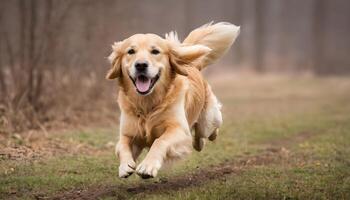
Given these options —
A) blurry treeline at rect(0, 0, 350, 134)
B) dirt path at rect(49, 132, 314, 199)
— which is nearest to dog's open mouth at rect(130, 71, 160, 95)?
dirt path at rect(49, 132, 314, 199)

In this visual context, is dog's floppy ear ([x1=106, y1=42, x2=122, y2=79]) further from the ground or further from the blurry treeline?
the blurry treeline

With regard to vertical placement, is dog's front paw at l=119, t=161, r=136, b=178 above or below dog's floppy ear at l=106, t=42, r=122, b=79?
below

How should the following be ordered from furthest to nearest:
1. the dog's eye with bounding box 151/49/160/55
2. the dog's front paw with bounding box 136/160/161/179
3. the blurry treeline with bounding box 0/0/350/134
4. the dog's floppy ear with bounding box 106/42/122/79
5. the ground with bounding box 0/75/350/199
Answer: the blurry treeline with bounding box 0/0/350/134, the dog's floppy ear with bounding box 106/42/122/79, the dog's eye with bounding box 151/49/160/55, the ground with bounding box 0/75/350/199, the dog's front paw with bounding box 136/160/161/179

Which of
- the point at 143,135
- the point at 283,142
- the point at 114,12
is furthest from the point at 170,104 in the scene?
the point at 114,12

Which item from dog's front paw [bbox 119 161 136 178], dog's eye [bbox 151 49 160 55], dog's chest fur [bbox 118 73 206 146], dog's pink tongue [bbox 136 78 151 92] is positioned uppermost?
dog's eye [bbox 151 49 160 55]

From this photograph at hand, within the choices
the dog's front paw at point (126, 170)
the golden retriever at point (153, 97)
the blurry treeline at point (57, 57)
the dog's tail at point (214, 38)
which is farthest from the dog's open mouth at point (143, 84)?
the blurry treeline at point (57, 57)

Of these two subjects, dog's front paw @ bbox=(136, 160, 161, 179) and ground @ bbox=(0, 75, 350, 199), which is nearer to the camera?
dog's front paw @ bbox=(136, 160, 161, 179)

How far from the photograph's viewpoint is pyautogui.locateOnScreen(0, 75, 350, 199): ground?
17.9ft

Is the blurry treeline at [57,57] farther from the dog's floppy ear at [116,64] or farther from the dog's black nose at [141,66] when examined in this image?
the dog's black nose at [141,66]

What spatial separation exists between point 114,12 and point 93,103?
2.51m

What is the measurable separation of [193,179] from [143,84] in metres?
1.26

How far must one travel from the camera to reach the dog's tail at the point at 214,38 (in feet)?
24.5

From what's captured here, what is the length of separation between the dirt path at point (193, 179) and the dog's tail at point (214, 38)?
1.33 meters

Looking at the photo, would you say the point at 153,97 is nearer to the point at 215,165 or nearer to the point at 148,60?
the point at 148,60
